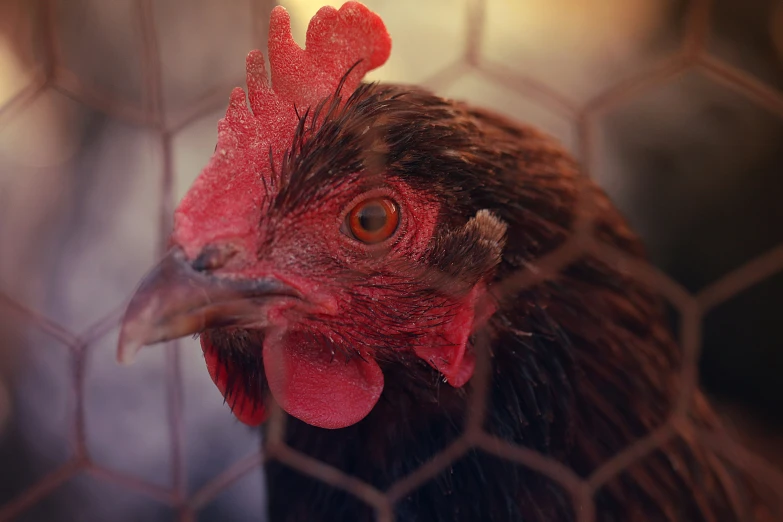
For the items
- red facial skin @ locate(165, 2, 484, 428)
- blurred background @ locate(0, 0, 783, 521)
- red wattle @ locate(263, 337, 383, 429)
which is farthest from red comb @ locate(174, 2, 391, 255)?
blurred background @ locate(0, 0, 783, 521)

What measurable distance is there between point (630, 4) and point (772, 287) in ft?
1.94

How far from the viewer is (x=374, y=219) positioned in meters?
0.62

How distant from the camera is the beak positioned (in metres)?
0.55

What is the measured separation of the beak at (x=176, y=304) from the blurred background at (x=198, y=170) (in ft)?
1.48

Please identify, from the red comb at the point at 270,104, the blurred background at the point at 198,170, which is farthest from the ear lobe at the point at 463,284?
the blurred background at the point at 198,170

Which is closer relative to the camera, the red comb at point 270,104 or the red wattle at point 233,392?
the red comb at point 270,104

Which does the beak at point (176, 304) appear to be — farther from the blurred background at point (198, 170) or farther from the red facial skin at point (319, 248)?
the blurred background at point (198, 170)

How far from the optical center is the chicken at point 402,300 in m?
0.60

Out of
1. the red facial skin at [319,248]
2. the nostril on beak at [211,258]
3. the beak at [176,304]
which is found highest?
the red facial skin at [319,248]

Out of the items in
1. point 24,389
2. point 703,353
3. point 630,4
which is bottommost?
point 24,389

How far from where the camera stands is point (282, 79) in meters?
0.64

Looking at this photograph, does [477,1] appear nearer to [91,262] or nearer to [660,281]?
[660,281]

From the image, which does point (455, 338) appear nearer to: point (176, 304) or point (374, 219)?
point (374, 219)

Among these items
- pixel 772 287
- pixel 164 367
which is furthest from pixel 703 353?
pixel 164 367
